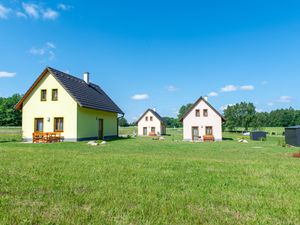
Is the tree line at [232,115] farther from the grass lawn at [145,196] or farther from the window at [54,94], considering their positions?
the grass lawn at [145,196]

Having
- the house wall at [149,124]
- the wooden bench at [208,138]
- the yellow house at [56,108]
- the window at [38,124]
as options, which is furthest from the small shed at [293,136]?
the house wall at [149,124]

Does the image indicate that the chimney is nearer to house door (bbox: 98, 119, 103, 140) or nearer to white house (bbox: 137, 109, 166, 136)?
house door (bbox: 98, 119, 103, 140)

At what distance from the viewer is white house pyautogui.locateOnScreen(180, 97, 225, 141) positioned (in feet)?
101

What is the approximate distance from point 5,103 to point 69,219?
3811 inches

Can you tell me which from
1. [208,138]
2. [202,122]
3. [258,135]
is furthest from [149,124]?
[258,135]

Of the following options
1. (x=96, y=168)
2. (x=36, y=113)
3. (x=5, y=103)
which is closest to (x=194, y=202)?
(x=96, y=168)

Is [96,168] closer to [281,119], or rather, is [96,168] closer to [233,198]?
[233,198]

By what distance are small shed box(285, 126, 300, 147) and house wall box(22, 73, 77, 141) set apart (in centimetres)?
2179

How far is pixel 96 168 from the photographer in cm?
698

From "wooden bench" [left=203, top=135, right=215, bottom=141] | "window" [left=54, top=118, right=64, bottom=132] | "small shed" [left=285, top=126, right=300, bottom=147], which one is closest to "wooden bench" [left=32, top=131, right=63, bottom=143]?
"window" [left=54, top=118, right=64, bottom=132]

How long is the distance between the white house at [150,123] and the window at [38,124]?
31.0 metres

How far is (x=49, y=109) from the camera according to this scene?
20.8 m

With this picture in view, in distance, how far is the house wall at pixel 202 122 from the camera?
101ft

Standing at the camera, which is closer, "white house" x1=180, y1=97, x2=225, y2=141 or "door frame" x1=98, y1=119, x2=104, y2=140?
Answer: "door frame" x1=98, y1=119, x2=104, y2=140
